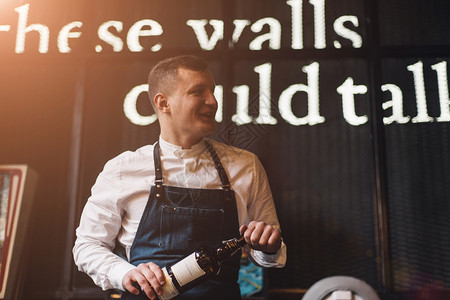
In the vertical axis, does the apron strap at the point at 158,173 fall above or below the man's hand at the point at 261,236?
above

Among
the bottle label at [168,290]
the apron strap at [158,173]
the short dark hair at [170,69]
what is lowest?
the bottle label at [168,290]

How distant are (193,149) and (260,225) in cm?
52

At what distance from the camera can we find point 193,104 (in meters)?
1.66

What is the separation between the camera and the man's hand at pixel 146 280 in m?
1.28

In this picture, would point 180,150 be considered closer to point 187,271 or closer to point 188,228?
point 188,228

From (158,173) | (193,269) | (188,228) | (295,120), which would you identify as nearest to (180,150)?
(158,173)

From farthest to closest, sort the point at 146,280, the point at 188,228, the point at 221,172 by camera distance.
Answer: the point at 221,172 → the point at 188,228 → the point at 146,280

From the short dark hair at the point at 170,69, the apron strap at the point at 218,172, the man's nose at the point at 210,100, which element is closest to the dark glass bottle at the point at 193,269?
the apron strap at the point at 218,172

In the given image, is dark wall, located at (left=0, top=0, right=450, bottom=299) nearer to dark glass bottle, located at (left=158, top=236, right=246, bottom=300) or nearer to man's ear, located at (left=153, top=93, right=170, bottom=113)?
man's ear, located at (left=153, top=93, right=170, bottom=113)

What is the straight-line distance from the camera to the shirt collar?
5.62ft

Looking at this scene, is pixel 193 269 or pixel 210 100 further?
pixel 210 100

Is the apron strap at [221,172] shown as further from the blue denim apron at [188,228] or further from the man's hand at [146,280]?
the man's hand at [146,280]

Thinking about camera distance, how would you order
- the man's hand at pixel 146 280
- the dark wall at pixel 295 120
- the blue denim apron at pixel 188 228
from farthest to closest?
the dark wall at pixel 295 120
the blue denim apron at pixel 188 228
the man's hand at pixel 146 280

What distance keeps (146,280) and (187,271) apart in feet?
0.42
